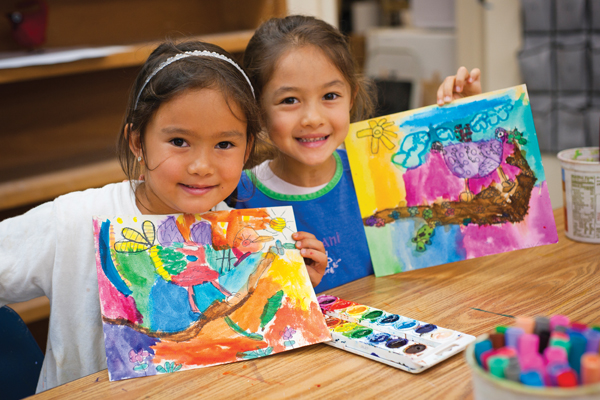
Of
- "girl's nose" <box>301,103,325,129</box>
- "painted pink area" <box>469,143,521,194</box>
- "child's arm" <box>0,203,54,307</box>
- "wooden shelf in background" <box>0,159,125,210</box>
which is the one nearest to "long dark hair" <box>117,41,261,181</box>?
"girl's nose" <box>301,103,325,129</box>

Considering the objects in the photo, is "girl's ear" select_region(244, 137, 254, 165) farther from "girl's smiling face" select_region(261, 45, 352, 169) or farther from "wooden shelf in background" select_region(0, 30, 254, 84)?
"wooden shelf in background" select_region(0, 30, 254, 84)

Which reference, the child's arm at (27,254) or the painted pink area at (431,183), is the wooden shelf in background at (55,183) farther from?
the painted pink area at (431,183)

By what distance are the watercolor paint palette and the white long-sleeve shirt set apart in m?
0.42

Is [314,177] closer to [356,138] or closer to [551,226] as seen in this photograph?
[356,138]

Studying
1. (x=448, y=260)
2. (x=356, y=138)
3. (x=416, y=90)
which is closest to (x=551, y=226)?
(x=448, y=260)

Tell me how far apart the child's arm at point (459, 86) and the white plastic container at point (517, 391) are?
0.70 meters

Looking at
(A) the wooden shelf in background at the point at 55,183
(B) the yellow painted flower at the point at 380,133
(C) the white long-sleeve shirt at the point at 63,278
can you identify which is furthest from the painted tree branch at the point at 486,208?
(A) the wooden shelf in background at the point at 55,183

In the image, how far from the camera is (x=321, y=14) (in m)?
2.08

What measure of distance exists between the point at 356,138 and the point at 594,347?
0.67 m

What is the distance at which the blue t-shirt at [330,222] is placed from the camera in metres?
1.18

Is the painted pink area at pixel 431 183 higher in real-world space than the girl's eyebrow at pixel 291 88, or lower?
lower

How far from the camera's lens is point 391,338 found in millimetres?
739

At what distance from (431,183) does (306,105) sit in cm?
29

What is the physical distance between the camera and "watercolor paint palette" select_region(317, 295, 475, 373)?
686 mm
